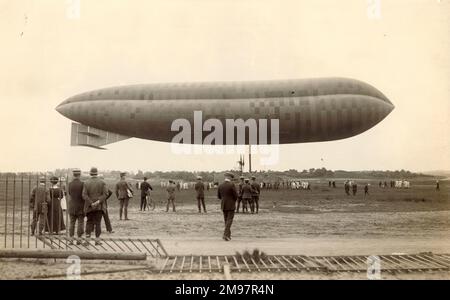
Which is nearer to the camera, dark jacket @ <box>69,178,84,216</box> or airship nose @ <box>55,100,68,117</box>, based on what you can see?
dark jacket @ <box>69,178,84,216</box>

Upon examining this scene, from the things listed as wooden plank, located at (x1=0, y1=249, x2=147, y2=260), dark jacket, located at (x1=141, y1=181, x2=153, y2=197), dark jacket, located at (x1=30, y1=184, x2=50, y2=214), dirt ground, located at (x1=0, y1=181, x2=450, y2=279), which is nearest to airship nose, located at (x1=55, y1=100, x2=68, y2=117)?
dark jacket, located at (x1=141, y1=181, x2=153, y2=197)

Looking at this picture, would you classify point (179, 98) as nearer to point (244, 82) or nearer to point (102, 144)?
point (244, 82)

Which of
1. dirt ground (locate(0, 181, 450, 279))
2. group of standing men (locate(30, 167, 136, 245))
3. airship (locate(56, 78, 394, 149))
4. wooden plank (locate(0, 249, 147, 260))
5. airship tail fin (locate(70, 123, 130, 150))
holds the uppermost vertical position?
airship (locate(56, 78, 394, 149))

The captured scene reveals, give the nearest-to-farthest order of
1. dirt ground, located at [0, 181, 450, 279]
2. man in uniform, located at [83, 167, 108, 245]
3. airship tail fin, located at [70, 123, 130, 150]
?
dirt ground, located at [0, 181, 450, 279]
man in uniform, located at [83, 167, 108, 245]
airship tail fin, located at [70, 123, 130, 150]

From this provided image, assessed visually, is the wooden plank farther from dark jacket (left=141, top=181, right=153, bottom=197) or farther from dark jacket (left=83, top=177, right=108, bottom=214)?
dark jacket (left=141, top=181, right=153, bottom=197)

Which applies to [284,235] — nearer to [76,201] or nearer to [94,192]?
[94,192]
